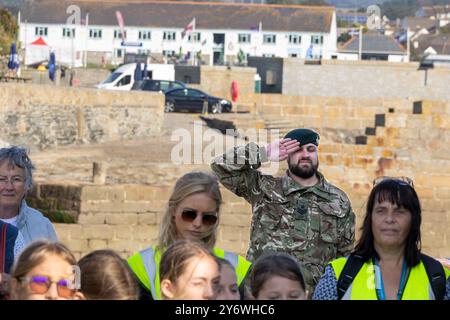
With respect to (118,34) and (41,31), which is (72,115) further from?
(118,34)

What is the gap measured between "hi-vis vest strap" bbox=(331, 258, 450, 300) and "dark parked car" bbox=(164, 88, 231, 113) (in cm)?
3814

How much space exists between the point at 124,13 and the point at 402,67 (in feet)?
91.6

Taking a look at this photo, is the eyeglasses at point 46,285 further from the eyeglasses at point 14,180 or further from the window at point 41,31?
the window at point 41,31

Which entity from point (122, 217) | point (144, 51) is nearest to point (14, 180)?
point (122, 217)

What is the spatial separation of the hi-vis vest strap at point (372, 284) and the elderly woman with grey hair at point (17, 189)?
1.83m

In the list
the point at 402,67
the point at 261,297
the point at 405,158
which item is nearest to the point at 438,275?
the point at 261,297

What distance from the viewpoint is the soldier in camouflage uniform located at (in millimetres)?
7434

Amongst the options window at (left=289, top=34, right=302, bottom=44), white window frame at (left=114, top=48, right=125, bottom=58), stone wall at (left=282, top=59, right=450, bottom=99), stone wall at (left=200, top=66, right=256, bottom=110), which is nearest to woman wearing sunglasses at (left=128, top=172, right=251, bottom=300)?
stone wall at (left=200, top=66, right=256, bottom=110)

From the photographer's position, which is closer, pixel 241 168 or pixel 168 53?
pixel 241 168

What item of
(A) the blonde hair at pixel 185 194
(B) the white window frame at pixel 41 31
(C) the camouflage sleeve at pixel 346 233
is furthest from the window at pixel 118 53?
(A) the blonde hair at pixel 185 194

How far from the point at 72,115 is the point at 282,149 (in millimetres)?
28257

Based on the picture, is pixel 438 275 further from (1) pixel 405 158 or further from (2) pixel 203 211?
(1) pixel 405 158

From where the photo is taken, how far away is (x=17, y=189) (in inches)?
282

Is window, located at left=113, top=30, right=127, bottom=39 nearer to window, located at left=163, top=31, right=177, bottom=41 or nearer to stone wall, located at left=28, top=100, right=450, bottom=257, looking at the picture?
window, located at left=163, top=31, right=177, bottom=41
